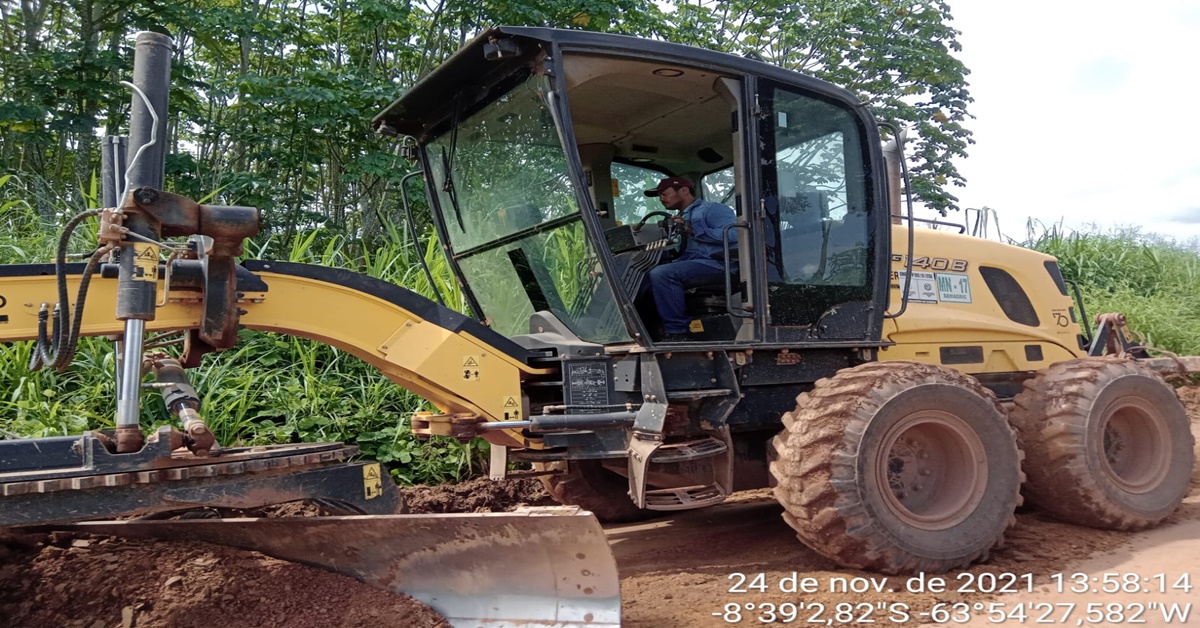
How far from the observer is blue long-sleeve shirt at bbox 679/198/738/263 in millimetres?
4414

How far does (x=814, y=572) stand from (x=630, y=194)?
2.48 m

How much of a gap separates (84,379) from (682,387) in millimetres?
3915

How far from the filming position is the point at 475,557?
9.78ft

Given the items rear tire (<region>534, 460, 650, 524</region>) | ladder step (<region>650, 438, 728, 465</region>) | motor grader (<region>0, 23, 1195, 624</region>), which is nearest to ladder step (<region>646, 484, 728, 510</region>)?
motor grader (<region>0, 23, 1195, 624</region>)

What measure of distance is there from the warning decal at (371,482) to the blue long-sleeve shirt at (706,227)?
2.02 metres

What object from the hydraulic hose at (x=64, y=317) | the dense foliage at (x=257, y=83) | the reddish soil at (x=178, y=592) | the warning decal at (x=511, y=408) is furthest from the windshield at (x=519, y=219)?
the dense foliage at (x=257, y=83)

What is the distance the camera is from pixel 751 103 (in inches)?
160

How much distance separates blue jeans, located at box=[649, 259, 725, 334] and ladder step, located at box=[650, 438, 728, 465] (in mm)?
652

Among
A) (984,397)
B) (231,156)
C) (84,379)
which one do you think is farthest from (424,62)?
(984,397)

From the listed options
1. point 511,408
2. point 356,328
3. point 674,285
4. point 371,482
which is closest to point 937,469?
point 674,285

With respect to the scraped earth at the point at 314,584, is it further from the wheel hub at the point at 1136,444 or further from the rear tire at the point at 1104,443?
the wheel hub at the point at 1136,444

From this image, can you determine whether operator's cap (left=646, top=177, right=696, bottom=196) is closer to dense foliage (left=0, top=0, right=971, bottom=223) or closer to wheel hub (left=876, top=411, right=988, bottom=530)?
wheel hub (left=876, top=411, right=988, bottom=530)

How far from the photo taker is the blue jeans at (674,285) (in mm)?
4348

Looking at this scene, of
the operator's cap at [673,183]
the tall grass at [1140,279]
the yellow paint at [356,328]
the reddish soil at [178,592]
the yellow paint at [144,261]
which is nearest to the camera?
the yellow paint at [144,261]
